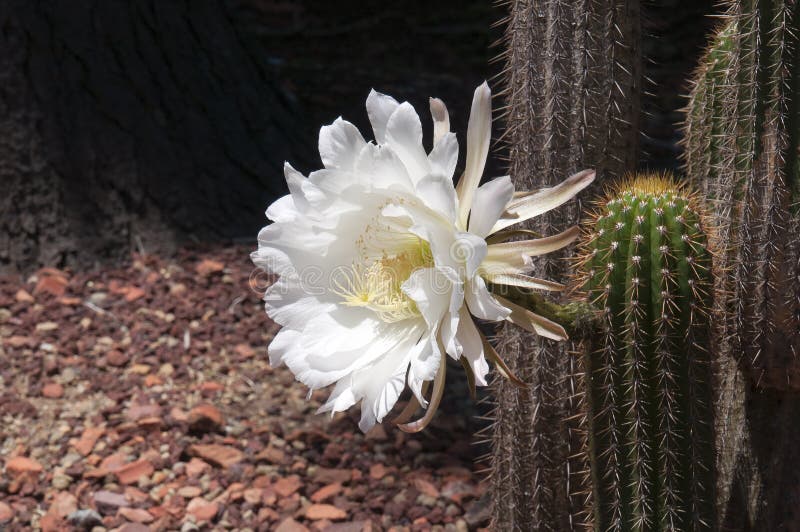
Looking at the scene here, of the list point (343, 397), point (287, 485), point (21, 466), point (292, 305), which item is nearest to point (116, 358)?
point (21, 466)

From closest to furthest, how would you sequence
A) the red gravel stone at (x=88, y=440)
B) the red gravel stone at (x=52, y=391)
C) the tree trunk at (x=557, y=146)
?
the tree trunk at (x=557, y=146)
the red gravel stone at (x=88, y=440)
the red gravel stone at (x=52, y=391)

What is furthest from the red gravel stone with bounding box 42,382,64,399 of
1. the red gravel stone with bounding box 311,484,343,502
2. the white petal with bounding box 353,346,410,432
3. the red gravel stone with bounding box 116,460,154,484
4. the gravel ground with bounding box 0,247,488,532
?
the white petal with bounding box 353,346,410,432

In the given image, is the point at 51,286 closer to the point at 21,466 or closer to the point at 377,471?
the point at 21,466

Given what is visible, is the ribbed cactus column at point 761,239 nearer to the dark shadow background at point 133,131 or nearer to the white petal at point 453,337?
the white petal at point 453,337

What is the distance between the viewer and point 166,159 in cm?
298

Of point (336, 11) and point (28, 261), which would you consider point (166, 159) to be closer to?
point (28, 261)

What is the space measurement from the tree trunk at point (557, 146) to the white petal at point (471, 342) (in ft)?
1.53

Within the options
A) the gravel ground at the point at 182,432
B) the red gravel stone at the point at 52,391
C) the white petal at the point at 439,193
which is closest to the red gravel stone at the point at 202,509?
the gravel ground at the point at 182,432

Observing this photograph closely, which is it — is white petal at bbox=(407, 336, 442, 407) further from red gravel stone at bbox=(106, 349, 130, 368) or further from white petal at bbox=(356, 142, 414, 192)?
red gravel stone at bbox=(106, 349, 130, 368)

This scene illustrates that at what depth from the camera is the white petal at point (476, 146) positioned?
1.18 meters

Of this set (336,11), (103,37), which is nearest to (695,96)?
(103,37)

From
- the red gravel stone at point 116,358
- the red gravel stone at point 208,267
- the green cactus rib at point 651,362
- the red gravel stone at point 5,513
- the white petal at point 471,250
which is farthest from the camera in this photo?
the red gravel stone at point 208,267

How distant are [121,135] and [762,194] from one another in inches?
86.4

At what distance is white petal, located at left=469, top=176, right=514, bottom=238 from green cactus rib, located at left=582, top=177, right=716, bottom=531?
27 cm
